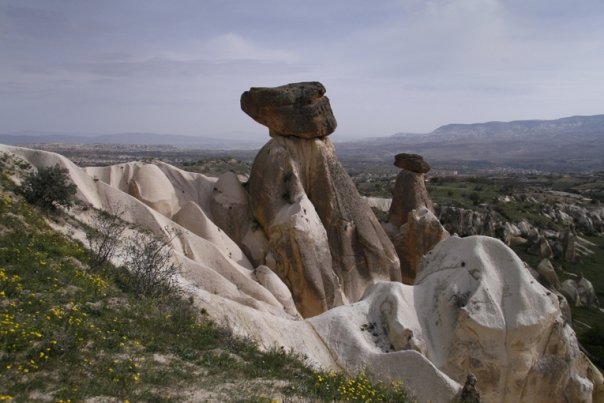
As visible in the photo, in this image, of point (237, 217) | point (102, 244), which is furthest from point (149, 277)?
point (237, 217)

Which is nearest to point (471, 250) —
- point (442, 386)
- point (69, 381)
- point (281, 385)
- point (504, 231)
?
point (442, 386)

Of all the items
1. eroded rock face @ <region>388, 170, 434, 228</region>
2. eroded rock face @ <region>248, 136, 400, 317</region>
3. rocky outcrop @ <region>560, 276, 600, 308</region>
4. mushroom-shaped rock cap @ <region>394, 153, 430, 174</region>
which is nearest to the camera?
eroded rock face @ <region>248, 136, 400, 317</region>

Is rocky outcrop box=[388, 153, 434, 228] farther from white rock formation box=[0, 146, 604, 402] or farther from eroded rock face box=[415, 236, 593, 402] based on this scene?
eroded rock face box=[415, 236, 593, 402]

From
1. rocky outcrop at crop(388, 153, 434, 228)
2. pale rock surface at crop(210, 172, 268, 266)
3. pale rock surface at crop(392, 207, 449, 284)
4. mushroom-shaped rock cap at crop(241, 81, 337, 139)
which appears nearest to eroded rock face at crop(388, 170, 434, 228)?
rocky outcrop at crop(388, 153, 434, 228)

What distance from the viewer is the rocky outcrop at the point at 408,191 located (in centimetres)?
2350

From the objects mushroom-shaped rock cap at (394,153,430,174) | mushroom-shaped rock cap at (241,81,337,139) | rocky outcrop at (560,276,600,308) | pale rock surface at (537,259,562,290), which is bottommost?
rocky outcrop at (560,276,600,308)

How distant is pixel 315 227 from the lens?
695 inches

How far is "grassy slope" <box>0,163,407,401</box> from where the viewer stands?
6.05 meters

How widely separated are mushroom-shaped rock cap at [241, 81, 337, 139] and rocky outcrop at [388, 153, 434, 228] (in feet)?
19.8

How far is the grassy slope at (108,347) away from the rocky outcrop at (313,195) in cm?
783

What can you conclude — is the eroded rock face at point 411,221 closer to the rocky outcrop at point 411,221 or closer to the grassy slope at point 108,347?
the rocky outcrop at point 411,221

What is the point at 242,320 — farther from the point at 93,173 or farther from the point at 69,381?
the point at 93,173

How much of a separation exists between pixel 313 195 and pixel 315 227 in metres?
1.87

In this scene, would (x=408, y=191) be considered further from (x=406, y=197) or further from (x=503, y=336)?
(x=503, y=336)
